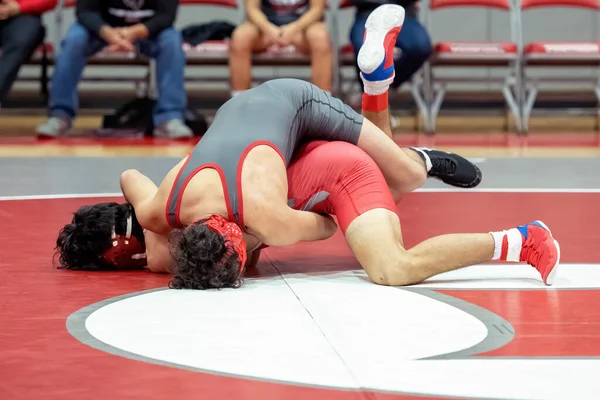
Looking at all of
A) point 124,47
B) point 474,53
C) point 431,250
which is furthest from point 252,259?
point 474,53

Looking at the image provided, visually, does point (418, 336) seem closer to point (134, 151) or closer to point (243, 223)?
point (243, 223)

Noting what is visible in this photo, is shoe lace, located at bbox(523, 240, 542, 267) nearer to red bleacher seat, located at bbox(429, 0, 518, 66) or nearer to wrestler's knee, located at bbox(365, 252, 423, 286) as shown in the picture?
wrestler's knee, located at bbox(365, 252, 423, 286)

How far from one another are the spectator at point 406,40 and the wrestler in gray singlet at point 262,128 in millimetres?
4490

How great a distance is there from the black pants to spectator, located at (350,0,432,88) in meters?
2.42

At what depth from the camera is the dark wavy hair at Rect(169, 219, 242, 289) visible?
9.90 feet

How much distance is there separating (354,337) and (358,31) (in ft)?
19.3

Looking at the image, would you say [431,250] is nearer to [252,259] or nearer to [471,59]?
[252,259]

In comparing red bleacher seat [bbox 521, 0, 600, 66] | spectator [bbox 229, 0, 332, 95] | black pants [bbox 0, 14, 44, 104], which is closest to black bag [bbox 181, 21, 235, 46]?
spectator [bbox 229, 0, 332, 95]

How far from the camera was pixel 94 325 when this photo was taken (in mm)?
2738

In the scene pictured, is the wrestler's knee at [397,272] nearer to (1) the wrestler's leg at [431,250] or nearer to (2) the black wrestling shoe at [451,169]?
(1) the wrestler's leg at [431,250]

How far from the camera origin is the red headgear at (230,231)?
3055 millimetres

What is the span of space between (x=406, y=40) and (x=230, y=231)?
537cm

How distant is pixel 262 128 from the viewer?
3441 mm

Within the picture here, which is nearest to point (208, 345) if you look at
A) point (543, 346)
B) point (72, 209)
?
point (543, 346)
